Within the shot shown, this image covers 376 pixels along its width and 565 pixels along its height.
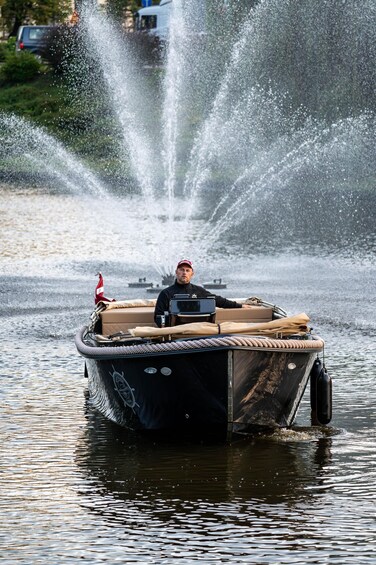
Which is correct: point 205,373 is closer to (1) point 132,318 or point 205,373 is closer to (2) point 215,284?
(1) point 132,318

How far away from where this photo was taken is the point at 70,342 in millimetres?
24172

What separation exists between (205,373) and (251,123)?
53.8 meters

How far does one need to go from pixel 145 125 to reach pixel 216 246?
32979 mm

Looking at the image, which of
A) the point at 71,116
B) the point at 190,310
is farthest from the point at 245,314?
the point at 71,116

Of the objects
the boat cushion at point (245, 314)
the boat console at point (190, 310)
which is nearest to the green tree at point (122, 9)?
the boat cushion at point (245, 314)

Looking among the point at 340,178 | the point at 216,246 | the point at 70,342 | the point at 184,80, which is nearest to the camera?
the point at 70,342

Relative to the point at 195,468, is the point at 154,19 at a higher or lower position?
higher

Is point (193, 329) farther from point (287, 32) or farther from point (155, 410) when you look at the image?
point (287, 32)

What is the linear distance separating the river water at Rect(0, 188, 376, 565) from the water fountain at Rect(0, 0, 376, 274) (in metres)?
29.9

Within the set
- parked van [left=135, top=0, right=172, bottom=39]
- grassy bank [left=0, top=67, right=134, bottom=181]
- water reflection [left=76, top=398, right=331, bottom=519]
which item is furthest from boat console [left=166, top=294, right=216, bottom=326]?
parked van [left=135, top=0, right=172, bottom=39]

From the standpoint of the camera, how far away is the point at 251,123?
69.4 m

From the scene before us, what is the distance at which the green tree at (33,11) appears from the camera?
10525 cm

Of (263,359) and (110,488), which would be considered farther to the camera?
(263,359)

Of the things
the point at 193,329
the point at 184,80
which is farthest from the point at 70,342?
the point at 184,80
